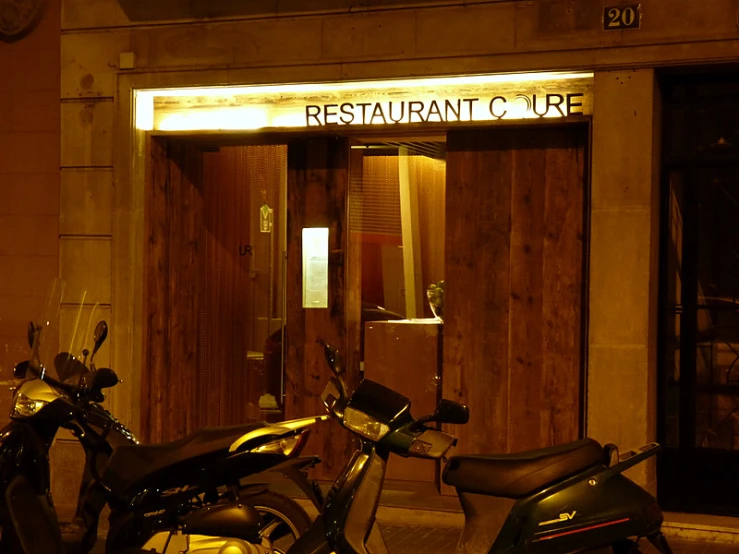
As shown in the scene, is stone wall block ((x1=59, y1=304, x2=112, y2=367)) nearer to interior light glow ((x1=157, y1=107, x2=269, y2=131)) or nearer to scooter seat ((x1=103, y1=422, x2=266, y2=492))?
interior light glow ((x1=157, y1=107, x2=269, y2=131))

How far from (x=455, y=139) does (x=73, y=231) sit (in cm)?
317

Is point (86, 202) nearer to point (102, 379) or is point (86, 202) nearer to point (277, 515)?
point (102, 379)

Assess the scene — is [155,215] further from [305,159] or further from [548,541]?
[548,541]

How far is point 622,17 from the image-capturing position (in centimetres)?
732

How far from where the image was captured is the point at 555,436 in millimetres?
7762

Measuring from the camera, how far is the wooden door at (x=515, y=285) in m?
7.72

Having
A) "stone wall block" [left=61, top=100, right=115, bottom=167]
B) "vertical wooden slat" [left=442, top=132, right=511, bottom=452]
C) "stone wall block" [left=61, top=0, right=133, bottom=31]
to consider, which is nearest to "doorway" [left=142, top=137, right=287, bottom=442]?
"stone wall block" [left=61, top=100, right=115, bottom=167]

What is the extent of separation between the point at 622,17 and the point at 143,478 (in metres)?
4.46

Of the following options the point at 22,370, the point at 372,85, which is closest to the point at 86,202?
the point at 372,85

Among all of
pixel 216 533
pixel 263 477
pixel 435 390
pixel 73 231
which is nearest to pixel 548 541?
pixel 216 533

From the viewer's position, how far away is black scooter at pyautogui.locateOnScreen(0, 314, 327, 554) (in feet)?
17.3

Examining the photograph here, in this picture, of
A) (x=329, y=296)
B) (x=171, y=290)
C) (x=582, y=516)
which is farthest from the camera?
(x=171, y=290)

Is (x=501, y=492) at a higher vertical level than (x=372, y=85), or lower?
lower

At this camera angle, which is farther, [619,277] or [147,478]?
[619,277]
